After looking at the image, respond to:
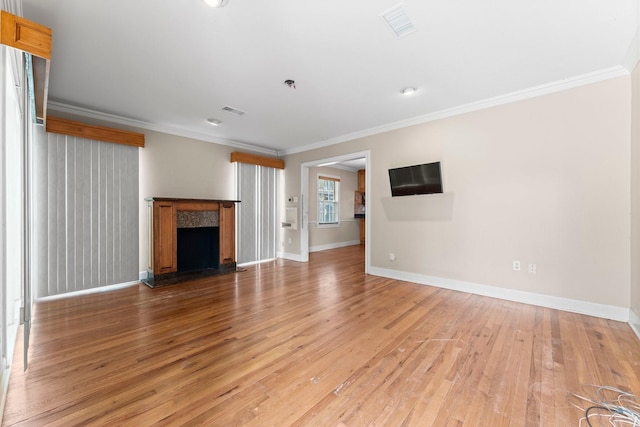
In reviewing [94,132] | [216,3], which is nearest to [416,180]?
[216,3]

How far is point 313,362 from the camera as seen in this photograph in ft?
6.68

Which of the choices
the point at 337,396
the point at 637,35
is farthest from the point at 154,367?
the point at 637,35

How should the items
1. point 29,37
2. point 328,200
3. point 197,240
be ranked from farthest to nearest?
point 328,200 → point 197,240 → point 29,37

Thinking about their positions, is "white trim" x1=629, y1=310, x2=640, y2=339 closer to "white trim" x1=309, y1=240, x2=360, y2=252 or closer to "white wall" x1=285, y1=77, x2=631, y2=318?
"white wall" x1=285, y1=77, x2=631, y2=318

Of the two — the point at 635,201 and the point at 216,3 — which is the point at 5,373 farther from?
the point at 635,201

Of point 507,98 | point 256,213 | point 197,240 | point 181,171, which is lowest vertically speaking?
point 197,240

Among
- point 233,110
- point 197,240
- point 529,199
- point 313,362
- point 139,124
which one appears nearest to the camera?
point 313,362

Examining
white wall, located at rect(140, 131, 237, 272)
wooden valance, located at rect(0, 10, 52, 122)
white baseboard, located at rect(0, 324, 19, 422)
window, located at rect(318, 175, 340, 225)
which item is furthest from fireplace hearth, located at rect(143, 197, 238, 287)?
window, located at rect(318, 175, 340, 225)

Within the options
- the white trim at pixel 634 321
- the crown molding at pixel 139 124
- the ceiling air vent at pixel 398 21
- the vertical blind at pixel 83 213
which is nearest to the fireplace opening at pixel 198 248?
the vertical blind at pixel 83 213

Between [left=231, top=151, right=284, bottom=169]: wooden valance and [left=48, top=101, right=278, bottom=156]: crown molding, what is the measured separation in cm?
29

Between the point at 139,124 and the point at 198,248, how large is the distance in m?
2.33

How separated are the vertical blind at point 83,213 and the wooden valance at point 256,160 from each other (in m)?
1.75

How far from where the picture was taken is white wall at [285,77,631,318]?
2.84 meters

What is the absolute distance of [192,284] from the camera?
4.22 metres
